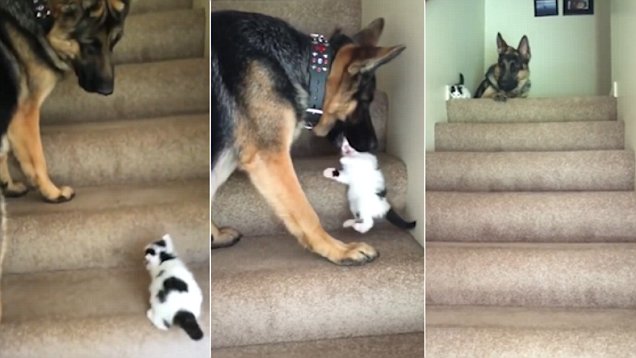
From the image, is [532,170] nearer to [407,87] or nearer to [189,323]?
[407,87]

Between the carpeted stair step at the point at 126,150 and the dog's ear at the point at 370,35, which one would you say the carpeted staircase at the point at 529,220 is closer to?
the dog's ear at the point at 370,35

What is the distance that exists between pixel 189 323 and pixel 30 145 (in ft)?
1.98

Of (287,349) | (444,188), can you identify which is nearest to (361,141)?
(444,188)

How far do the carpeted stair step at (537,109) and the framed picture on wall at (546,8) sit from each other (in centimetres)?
23

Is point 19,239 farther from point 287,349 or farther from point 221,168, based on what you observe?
point 287,349

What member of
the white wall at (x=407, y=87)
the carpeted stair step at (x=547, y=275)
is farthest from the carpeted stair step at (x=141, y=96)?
the carpeted stair step at (x=547, y=275)

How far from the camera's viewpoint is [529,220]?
1593 millimetres

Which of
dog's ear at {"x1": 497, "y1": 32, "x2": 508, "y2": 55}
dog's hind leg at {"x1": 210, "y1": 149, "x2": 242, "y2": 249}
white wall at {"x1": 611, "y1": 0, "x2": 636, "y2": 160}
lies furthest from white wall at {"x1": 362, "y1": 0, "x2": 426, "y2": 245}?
white wall at {"x1": 611, "y1": 0, "x2": 636, "y2": 160}

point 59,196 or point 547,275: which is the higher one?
point 59,196

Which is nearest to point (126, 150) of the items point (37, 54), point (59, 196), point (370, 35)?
point (59, 196)

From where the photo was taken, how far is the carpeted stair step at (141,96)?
4.97 ft

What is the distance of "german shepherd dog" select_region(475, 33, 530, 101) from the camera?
1505 mm

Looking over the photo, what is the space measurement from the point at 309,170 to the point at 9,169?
755 millimetres

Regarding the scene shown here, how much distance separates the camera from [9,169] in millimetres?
1517
